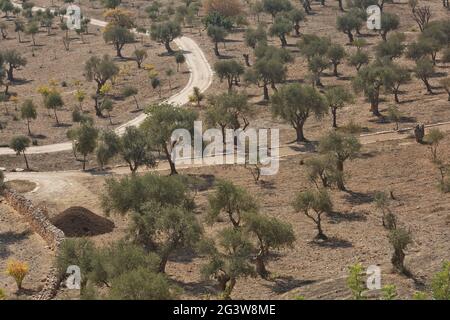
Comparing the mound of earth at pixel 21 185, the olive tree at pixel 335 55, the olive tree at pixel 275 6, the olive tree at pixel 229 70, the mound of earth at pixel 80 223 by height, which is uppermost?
the olive tree at pixel 275 6

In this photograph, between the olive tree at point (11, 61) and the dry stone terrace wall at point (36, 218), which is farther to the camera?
the olive tree at point (11, 61)

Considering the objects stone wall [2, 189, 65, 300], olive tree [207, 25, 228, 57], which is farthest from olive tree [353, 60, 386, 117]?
olive tree [207, 25, 228, 57]

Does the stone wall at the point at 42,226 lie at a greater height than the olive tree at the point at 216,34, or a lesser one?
lesser

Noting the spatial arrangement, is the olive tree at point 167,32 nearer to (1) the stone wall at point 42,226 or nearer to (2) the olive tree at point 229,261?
(1) the stone wall at point 42,226

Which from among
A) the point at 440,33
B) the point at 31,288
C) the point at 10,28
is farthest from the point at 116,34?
the point at 31,288

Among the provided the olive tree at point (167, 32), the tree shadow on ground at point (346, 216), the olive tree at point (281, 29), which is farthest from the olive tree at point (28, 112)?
the tree shadow on ground at point (346, 216)

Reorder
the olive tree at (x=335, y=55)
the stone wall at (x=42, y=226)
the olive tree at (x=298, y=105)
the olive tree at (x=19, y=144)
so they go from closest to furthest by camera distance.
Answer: the stone wall at (x=42, y=226) → the olive tree at (x=298, y=105) → the olive tree at (x=19, y=144) → the olive tree at (x=335, y=55)

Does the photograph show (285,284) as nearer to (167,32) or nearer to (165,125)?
(165,125)

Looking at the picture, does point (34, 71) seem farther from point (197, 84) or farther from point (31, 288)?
point (31, 288)
